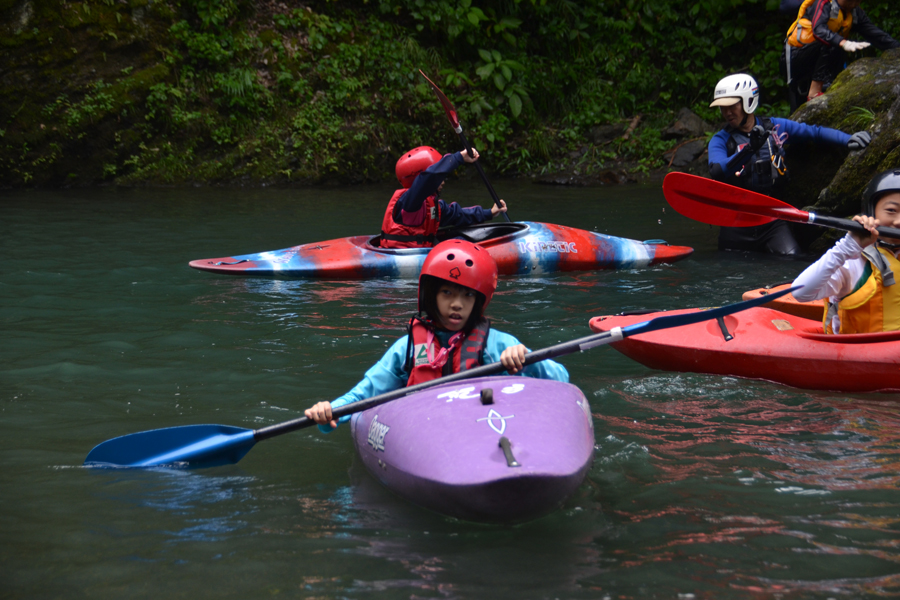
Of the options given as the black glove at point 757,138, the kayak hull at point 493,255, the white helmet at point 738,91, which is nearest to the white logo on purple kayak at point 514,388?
the kayak hull at point 493,255

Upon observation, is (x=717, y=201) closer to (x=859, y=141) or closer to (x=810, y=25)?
(x=859, y=141)

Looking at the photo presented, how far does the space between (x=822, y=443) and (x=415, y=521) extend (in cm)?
160

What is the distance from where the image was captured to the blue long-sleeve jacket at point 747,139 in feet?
19.6

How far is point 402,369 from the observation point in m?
3.03

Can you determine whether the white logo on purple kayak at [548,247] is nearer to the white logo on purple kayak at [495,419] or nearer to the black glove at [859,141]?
the black glove at [859,141]

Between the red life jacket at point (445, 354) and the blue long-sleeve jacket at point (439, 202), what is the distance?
2807 millimetres

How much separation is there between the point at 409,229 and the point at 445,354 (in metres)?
3.54

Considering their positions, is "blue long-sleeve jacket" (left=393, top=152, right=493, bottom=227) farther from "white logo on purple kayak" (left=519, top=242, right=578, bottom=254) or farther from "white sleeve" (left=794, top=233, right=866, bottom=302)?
"white sleeve" (left=794, top=233, right=866, bottom=302)

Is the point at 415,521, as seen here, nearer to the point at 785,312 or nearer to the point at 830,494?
the point at 830,494

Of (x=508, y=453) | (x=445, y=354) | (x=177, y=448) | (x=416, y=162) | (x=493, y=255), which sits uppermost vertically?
(x=416, y=162)

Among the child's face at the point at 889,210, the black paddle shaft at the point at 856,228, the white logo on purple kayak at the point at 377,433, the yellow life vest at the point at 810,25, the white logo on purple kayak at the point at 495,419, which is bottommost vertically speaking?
the white logo on purple kayak at the point at 377,433

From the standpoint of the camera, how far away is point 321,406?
2.62 metres

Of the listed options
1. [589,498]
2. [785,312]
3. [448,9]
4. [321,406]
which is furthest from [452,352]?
[448,9]

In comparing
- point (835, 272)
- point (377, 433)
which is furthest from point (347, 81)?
point (377, 433)
